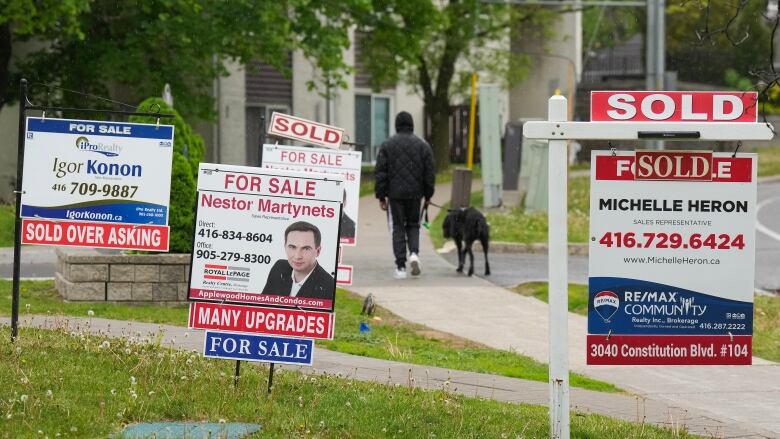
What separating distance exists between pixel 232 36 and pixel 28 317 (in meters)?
14.0

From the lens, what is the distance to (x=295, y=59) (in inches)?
1426

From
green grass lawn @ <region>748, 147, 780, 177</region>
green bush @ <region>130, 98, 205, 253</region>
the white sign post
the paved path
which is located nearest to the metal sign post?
the white sign post

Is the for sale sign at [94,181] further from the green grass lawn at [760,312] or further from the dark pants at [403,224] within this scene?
the dark pants at [403,224]

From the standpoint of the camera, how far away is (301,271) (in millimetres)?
7898

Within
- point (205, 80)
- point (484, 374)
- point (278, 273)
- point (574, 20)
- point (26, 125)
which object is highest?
point (574, 20)

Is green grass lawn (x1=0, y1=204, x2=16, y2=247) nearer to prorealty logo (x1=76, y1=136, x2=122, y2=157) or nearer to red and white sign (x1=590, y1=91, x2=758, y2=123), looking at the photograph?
prorealty logo (x1=76, y1=136, x2=122, y2=157)

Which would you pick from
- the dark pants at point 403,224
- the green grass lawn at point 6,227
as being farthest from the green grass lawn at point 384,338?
the green grass lawn at point 6,227

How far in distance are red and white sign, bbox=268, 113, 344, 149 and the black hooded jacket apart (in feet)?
9.12

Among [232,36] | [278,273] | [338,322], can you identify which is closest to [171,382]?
[278,273]

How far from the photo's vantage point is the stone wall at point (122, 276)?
1280 cm

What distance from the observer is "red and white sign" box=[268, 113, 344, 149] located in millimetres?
13500

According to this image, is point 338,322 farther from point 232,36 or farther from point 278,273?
point 232,36

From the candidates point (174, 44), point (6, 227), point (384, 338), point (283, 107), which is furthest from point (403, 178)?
point (283, 107)

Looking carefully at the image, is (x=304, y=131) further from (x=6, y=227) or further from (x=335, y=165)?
(x=6, y=227)
